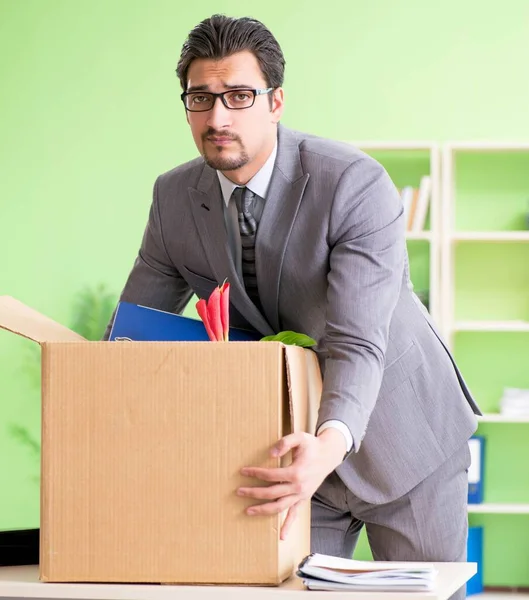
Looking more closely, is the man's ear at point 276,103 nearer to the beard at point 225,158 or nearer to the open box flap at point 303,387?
the beard at point 225,158

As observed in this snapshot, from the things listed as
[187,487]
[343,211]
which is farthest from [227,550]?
[343,211]

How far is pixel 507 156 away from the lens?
4.67 m

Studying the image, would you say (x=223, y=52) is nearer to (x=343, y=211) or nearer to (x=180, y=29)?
(x=343, y=211)

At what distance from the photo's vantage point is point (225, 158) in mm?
1531

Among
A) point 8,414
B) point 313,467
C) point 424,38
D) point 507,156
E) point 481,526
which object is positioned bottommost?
point 481,526

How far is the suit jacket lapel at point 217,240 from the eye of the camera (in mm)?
1624

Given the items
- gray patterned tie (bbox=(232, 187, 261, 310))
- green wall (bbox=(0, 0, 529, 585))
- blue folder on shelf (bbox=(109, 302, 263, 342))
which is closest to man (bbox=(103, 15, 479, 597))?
gray patterned tie (bbox=(232, 187, 261, 310))

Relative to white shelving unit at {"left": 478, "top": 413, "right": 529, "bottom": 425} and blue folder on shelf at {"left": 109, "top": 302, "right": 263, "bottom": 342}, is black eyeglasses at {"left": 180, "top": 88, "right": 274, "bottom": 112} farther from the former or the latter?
white shelving unit at {"left": 478, "top": 413, "right": 529, "bottom": 425}

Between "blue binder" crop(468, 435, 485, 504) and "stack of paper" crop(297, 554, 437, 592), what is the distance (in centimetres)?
319

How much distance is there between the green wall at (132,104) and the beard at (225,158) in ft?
10.6

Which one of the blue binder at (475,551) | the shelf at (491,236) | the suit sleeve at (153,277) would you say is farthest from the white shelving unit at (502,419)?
the suit sleeve at (153,277)

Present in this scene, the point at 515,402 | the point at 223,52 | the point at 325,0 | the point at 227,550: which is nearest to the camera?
the point at 227,550

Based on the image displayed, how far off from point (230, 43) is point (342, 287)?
1.29ft

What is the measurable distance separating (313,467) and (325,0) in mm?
3829
